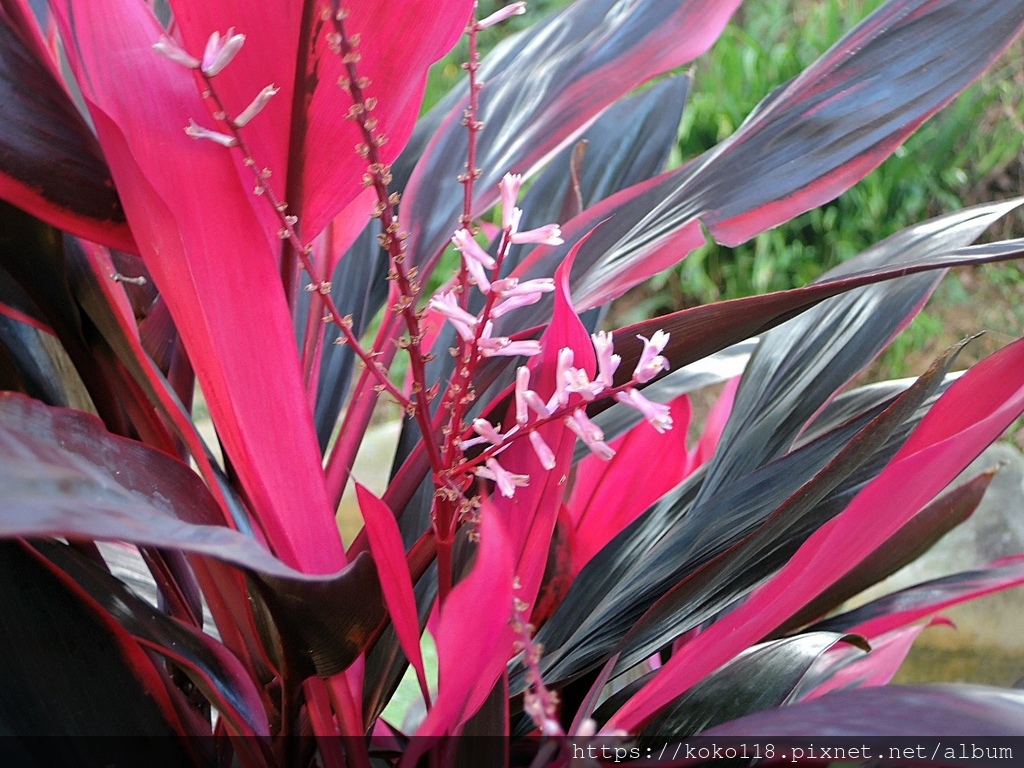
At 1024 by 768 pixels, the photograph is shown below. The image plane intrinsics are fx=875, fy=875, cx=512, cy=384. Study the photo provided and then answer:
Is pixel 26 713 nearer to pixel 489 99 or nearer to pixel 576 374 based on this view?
pixel 576 374

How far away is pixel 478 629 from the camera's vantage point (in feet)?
0.90

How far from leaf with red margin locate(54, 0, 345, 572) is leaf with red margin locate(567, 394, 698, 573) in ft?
0.78

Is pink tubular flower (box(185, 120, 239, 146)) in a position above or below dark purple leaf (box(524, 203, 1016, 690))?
above

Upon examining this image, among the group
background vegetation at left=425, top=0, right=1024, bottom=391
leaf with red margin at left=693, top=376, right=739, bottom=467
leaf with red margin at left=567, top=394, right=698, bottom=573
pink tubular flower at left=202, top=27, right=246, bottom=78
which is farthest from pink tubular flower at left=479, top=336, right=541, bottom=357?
background vegetation at left=425, top=0, right=1024, bottom=391

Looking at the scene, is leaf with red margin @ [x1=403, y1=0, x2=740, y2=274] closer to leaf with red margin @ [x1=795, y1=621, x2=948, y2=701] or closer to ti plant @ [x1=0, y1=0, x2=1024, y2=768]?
ti plant @ [x1=0, y1=0, x2=1024, y2=768]

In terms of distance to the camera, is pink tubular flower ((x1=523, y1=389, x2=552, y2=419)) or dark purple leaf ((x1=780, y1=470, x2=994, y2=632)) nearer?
pink tubular flower ((x1=523, y1=389, x2=552, y2=419))

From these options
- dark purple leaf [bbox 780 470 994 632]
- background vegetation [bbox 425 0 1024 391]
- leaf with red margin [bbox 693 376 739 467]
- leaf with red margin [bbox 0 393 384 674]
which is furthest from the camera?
background vegetation [bbox 425 0 1024 391]

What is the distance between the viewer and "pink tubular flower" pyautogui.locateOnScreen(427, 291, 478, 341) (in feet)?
0.89

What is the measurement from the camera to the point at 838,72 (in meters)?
0.40

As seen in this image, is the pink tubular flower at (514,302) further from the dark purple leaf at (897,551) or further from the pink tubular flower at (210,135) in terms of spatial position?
the dark purple leaf at (897,551)

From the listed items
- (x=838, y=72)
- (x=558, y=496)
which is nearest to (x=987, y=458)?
(x=838, y=72)

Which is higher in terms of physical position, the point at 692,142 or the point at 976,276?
the point at 692,142

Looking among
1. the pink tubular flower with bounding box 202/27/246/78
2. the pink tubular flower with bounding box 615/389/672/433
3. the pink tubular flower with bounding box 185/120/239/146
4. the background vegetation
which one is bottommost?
the background vegetation

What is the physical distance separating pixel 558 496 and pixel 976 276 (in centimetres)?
215
